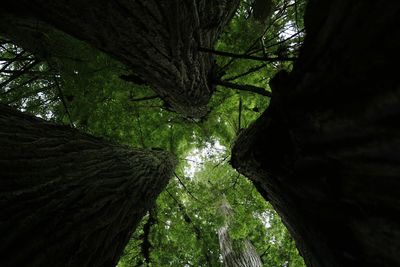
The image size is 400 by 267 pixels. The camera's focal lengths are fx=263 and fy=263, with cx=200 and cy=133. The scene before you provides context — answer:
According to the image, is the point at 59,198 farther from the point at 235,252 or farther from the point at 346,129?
the point at 235,252

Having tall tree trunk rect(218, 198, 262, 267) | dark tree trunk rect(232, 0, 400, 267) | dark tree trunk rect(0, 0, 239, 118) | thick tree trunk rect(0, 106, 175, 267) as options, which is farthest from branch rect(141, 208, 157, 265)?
dark tree trunk rect(232, 0, 400, 267)

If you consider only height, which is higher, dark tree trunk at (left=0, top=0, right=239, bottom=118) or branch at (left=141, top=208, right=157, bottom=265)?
dark tree trunk at (left=0, top=0, right=239, bottom=118)

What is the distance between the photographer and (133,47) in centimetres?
243

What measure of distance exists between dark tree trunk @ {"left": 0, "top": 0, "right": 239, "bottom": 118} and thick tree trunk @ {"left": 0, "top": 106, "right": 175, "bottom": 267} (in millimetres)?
818

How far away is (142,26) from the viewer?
212 cm

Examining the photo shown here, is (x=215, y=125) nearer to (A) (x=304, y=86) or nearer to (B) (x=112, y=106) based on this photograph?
(B) (x=112, y=106)

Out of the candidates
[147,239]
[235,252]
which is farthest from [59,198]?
[235,252]

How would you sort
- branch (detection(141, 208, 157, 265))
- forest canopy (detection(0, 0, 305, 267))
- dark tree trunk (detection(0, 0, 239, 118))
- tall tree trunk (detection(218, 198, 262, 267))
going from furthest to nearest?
1. tall tree trunk (detection(218, 198, 262, 267))
2. branch (detection(141, 208, 157, 265))
3. forest canopy (detection(0, 0, 305, 267))
4. dark tree trunk (detection(0, 0, 239, 118))

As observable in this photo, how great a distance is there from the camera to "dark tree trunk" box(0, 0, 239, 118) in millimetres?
1938

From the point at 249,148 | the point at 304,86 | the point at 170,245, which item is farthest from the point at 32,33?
the point at 170,245

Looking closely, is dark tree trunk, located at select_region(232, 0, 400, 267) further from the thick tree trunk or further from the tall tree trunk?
the tall tree trunk

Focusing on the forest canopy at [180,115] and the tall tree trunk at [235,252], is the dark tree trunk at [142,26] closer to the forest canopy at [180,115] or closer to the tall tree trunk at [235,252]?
the forest canopy at [180,115]

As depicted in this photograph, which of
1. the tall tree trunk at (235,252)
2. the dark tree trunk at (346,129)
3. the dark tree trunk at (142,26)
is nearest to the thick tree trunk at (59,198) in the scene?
the dark tree trunk at (142,26)

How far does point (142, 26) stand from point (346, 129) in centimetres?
173
